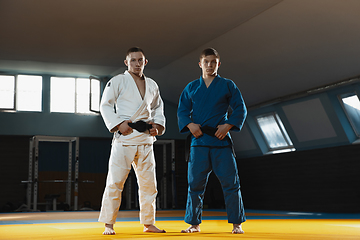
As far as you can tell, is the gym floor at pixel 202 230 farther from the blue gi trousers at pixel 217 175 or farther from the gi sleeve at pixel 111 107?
the gi sleeve at pixel 111 107

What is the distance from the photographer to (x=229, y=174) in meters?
2.42

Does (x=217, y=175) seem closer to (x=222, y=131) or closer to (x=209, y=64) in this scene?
(x=222, y=131)

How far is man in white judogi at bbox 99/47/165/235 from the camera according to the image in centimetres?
239

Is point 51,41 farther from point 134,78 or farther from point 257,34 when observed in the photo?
point 134,78

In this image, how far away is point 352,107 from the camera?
20.7ft

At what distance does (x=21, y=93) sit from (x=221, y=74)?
4.66 m

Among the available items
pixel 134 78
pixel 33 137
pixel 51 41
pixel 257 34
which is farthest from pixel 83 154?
pixel 134 78

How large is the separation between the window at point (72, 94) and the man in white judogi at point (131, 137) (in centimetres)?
668

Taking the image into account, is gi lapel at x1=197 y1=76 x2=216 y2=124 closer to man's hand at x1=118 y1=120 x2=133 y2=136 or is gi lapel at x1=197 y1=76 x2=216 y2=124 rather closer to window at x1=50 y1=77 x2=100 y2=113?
man's hand at x1=118 y1=120 x2=133 y2=136

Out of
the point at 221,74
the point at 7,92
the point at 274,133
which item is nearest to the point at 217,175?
the point at 221,74

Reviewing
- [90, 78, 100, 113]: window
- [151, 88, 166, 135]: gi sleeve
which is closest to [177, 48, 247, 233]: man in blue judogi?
[151, 88, 166, 135]: gi sleeve

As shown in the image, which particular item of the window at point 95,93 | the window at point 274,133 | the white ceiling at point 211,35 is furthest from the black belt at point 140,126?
the window at point 95,93

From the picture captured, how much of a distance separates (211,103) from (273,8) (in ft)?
9.77

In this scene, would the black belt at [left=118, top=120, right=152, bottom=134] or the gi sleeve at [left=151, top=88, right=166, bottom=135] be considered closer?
the black belt at [left=118, top=120, right=152, bottom=134]
